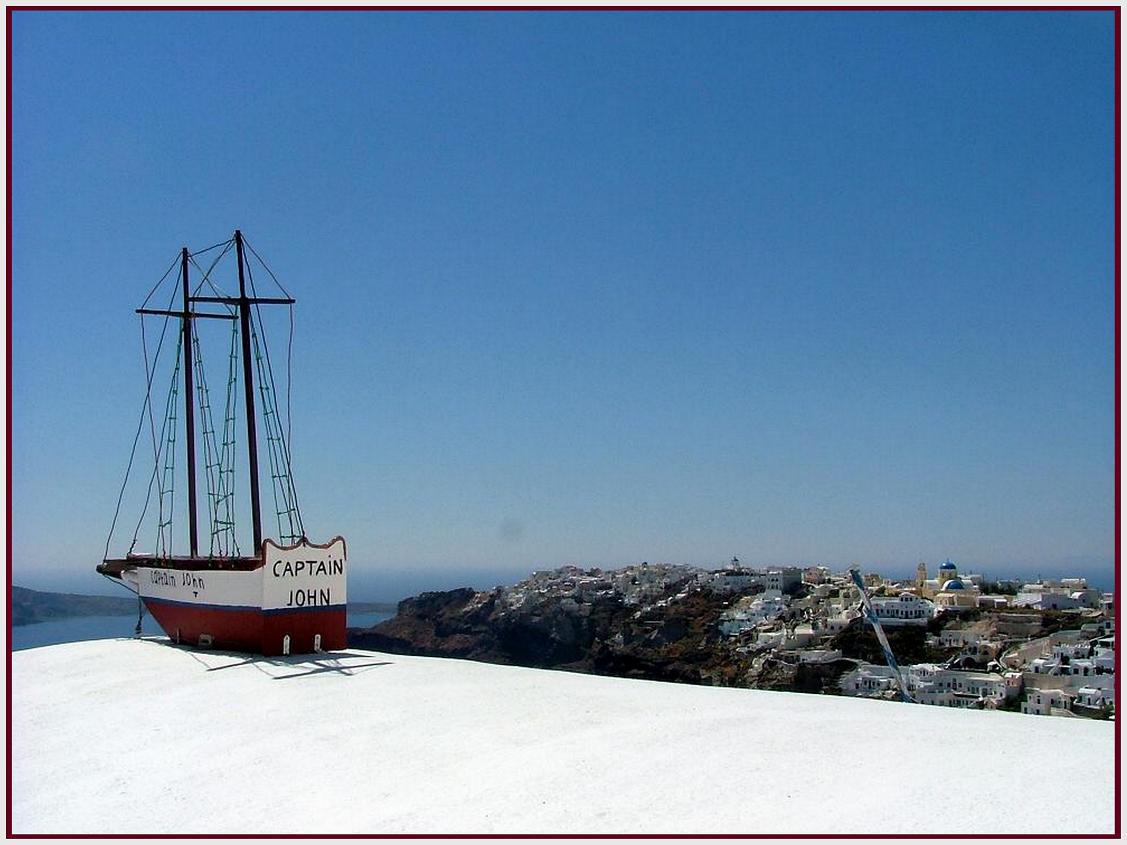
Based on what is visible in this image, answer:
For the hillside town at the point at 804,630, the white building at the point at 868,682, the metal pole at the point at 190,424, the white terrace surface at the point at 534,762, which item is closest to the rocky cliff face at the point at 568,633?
the hillside town at the point at 804,630

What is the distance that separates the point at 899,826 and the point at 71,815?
16.2 ft

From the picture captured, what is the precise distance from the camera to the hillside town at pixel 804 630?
4416cm

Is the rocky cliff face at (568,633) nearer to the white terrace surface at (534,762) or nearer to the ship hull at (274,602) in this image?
the ship hull at (274,602)

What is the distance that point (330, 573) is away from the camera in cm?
1264

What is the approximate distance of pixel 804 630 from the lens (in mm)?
60656

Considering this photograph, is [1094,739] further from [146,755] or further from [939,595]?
[939,595]

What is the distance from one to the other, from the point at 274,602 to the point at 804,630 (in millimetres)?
53594

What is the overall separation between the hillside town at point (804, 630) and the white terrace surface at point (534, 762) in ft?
67.1

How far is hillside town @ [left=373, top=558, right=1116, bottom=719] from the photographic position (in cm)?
4416

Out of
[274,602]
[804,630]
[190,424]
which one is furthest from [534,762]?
[804,630]

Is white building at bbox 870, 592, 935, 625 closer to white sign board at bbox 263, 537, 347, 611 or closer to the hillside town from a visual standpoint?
the hillside town

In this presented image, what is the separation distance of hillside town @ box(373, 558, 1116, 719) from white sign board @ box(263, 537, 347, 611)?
19.0 m

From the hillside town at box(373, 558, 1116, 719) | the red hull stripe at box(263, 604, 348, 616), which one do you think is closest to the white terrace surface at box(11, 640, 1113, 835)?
the red hull stripe at box(263, 604, 348, 616)

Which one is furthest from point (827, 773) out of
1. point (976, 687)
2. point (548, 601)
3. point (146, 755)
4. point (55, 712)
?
point (548, 601)
